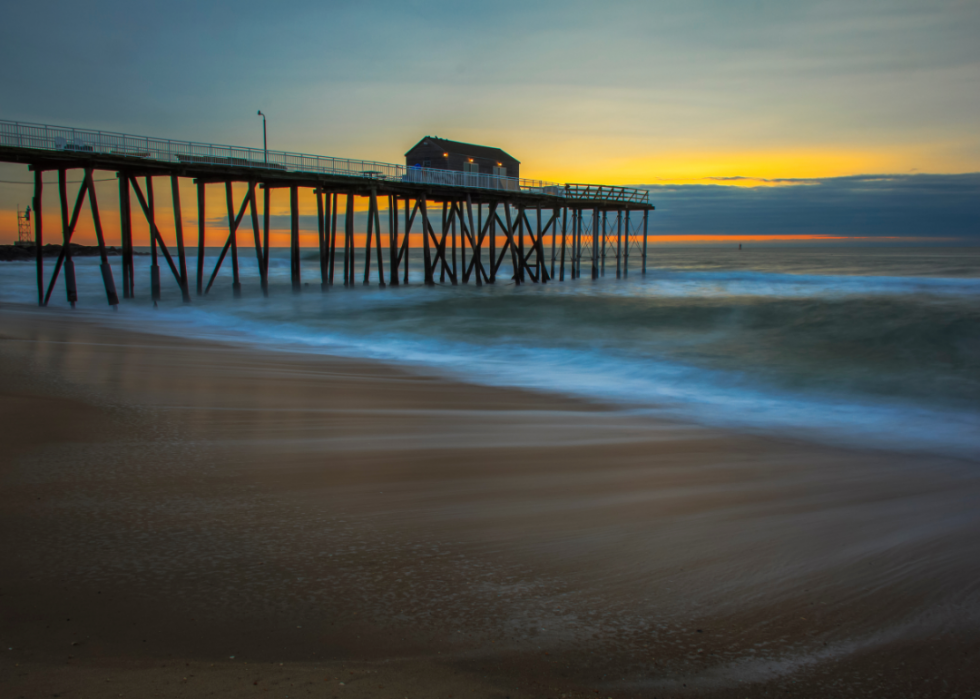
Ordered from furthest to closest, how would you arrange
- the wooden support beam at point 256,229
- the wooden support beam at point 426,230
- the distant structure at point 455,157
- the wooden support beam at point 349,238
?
1. the distant structure at point 455,157
2. the wooden support beam at point 426,230
3. the wooden support beam at point 349,238
4. the wooden support beam at point 256,229

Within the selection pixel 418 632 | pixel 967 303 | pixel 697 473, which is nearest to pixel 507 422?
pixel 697 473

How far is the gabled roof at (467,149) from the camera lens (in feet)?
99.6

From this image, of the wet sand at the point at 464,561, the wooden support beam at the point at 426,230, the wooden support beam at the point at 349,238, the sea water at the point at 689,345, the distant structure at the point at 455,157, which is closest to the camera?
the wet sand at the point at 464,561

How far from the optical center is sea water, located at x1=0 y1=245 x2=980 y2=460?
6.43 meters

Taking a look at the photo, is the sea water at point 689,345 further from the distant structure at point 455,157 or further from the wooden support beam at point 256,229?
the distant structure at point 455,157

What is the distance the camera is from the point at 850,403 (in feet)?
22.6

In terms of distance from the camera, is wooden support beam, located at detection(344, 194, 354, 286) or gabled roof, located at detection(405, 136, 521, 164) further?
gabled roof, located at detection(405, 136, 521, 164)

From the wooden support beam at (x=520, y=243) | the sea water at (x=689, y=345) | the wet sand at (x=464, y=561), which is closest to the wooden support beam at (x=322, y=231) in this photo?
the sea water at (x=689, y=345)

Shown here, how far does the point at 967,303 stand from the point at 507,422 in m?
15.8

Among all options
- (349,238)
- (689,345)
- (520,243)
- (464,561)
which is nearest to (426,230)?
(349,238)

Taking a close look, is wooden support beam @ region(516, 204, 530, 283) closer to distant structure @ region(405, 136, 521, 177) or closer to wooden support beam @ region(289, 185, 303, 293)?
distant structure @ region(405, 136, 521, 177)

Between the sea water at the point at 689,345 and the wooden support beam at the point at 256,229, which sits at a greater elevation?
the wooden support beam at the point at 256,229

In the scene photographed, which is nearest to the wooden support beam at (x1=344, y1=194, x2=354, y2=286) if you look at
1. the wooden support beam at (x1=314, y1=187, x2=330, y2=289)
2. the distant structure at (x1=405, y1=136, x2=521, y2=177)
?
the wooden support beam at (x1=314, y1=187, x2=330, y2=289)

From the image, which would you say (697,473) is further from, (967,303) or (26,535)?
(967,303)
